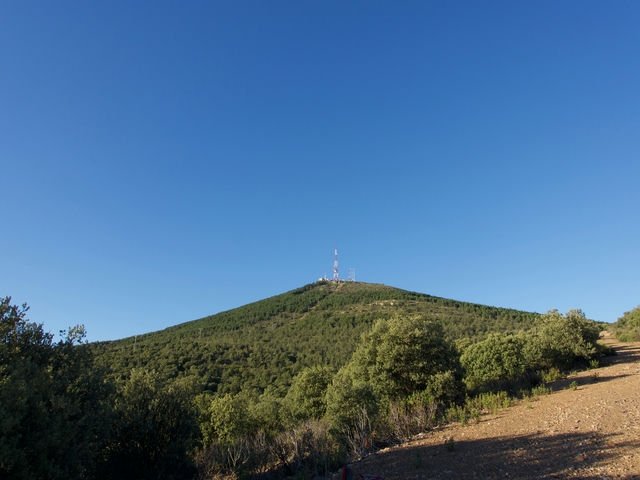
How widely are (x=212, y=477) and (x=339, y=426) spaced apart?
6.26 meters

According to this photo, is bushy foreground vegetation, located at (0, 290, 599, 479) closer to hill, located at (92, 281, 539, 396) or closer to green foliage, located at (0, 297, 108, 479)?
green foliage, located at (0, 297, 108, 479)

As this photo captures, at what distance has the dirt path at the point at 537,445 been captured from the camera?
9.60 meters

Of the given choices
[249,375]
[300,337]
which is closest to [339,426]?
[249,375]

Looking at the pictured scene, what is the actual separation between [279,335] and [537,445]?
4506 inches

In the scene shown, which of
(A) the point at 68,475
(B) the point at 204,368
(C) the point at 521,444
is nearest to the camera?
(A) the point at 68,475

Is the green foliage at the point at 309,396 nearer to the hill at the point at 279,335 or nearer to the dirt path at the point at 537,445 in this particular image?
the hill at the point at 279,335

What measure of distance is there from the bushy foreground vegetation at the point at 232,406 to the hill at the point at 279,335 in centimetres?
243

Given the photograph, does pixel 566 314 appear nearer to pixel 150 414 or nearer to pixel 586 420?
pixel 586 420

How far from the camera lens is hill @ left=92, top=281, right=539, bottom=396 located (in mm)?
65562

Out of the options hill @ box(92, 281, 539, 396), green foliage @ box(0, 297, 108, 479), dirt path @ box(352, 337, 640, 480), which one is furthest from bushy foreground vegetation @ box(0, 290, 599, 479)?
hill @ box(92, 281, 539, 396)

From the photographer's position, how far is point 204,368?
6900 centimetres

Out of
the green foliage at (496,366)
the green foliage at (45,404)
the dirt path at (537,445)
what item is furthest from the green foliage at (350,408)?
the green foliage at (496,366)

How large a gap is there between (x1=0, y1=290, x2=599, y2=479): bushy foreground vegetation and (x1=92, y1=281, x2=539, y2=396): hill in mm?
2435

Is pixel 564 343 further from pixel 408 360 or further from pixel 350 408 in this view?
pixel 350 408
